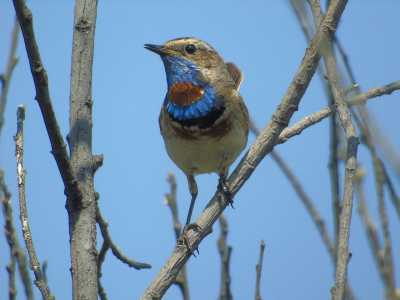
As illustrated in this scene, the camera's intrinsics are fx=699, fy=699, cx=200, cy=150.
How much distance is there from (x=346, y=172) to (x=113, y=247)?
153cm

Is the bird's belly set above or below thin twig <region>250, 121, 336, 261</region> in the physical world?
above

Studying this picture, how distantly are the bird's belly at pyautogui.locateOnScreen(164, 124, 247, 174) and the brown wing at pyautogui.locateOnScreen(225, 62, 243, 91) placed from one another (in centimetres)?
63

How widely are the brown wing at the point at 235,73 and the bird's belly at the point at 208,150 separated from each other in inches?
24.8

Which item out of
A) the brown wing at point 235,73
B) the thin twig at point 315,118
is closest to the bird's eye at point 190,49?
the brown wing at point 235,73

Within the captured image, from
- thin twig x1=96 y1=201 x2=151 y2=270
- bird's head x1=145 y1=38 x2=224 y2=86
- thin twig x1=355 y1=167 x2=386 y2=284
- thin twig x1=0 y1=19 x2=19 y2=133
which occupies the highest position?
bird's head x1=145 y1=38 x2=224 y2=86

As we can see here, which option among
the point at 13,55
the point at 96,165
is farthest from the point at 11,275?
the point at 13,55

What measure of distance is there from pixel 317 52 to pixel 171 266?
1.40 metres

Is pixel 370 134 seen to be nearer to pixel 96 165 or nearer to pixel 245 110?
pixel 96 165

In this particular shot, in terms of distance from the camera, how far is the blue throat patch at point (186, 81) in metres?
5.68

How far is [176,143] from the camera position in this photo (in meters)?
5.66

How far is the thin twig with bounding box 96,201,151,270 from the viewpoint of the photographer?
3.99m

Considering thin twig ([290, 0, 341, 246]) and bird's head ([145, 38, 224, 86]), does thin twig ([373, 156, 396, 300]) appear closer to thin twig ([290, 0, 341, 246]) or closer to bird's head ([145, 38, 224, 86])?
thin twig ([290, 0, 341, 246])

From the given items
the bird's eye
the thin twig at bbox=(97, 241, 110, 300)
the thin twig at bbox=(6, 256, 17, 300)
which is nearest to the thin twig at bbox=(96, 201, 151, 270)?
the thin twig at bbox=(97, 241, 110, 300)

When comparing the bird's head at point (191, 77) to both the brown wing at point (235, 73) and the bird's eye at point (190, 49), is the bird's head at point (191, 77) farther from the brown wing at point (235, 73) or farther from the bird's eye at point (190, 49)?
the brown wing at point (235, 73)
